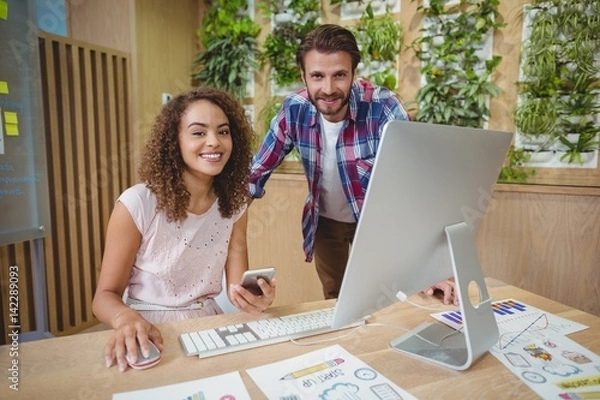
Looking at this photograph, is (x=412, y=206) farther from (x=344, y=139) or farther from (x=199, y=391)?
(x=344, y=139)

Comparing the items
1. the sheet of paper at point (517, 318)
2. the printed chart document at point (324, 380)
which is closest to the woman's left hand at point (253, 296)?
the printed chart document at point (324, 380)

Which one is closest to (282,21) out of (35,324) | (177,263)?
(177,263)

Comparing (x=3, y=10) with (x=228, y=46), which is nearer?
(x=3, y=10)

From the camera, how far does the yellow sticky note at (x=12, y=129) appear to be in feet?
7.07

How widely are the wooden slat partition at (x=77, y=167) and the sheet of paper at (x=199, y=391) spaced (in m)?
2.09

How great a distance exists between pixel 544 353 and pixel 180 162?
116 cm

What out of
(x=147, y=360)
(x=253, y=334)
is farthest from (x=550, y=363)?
(x=147, y=360)

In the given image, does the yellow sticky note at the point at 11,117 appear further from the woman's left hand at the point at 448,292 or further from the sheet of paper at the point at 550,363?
the sheet of paper at the point at 550,363

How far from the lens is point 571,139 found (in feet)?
8.13

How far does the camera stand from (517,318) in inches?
43.6

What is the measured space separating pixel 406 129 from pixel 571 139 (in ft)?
7.69

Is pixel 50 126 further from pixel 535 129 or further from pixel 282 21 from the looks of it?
pixel 535 129

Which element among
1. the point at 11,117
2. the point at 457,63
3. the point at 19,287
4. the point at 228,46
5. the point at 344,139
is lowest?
the point at 19,287

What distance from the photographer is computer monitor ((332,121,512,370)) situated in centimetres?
71
